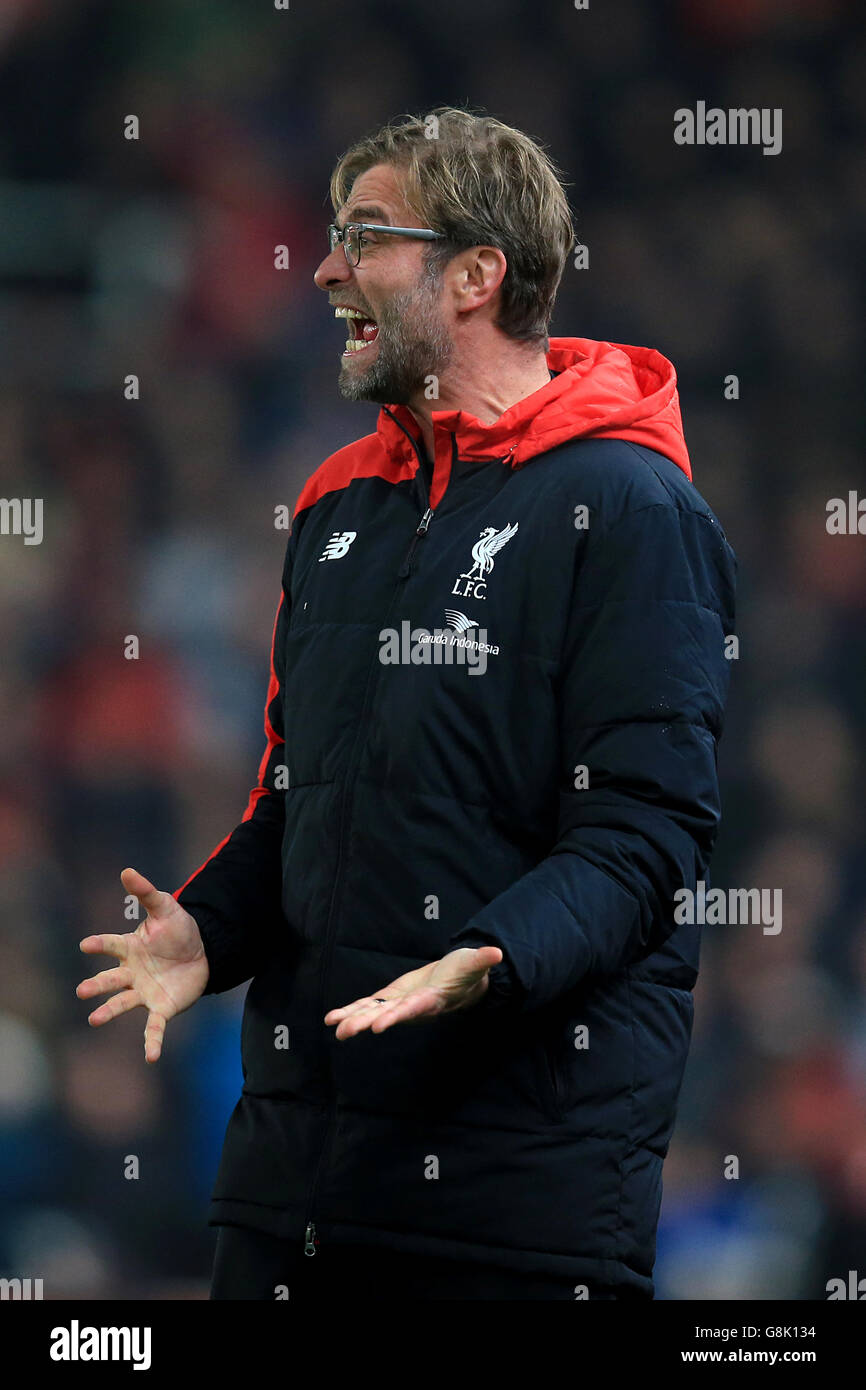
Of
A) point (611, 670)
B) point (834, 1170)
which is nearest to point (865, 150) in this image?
point (834, 1170)

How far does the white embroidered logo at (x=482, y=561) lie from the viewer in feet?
4.06

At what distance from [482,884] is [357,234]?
23.8 inches

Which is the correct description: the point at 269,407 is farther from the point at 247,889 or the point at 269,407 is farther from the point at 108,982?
the point at 108,982

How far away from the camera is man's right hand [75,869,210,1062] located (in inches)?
50.3

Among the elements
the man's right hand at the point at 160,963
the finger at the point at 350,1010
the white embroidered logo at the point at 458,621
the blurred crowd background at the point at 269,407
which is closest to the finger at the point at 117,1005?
the man's right hand at the point at 160,963

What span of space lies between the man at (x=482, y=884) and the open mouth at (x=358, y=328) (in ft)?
0.41

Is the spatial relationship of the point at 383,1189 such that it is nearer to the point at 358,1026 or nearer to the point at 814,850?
the point at 358,1026

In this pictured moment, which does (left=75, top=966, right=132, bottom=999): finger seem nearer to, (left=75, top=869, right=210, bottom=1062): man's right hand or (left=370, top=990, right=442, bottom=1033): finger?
(left=75, top=869, right=210, bottom=1062): man's right hand

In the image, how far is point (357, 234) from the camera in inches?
56.1

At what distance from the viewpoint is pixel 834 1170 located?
230 cm

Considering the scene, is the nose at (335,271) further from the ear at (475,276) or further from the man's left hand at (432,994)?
the man's left hand at (432,994)

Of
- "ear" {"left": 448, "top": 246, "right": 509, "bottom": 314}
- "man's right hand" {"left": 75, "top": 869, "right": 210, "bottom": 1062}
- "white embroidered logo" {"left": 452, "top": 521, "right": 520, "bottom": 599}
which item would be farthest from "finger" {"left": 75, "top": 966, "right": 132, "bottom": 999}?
"ear" {"left": 448, "top": 246, "right": 509, "bottom": 314}
